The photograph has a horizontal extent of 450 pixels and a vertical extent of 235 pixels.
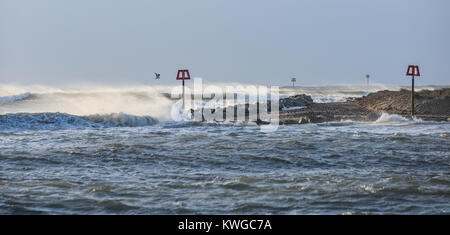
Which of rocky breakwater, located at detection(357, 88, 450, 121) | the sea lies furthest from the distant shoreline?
the sea

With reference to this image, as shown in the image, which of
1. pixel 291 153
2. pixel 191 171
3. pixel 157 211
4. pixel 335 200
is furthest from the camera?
pixel 291 153

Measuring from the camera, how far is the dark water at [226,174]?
6.50m

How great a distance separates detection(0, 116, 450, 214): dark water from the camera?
21.3 ft

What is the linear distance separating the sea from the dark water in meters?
0.01

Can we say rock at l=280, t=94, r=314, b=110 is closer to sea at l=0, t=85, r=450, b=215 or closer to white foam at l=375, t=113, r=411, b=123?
white foam at l=375, t=113, r=411, b=123

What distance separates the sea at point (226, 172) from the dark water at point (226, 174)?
1 cm

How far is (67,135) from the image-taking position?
14.9 meters

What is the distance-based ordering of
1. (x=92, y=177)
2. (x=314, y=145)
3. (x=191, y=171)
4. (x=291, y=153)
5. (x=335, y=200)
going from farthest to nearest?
(x=314, y=145), (x=291, y=153), (x=191, y=171), (x=92, y=177), (x=335, y=200)

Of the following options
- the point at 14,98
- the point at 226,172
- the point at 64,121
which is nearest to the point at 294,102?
the point at 64,121

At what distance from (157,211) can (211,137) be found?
7.95m
